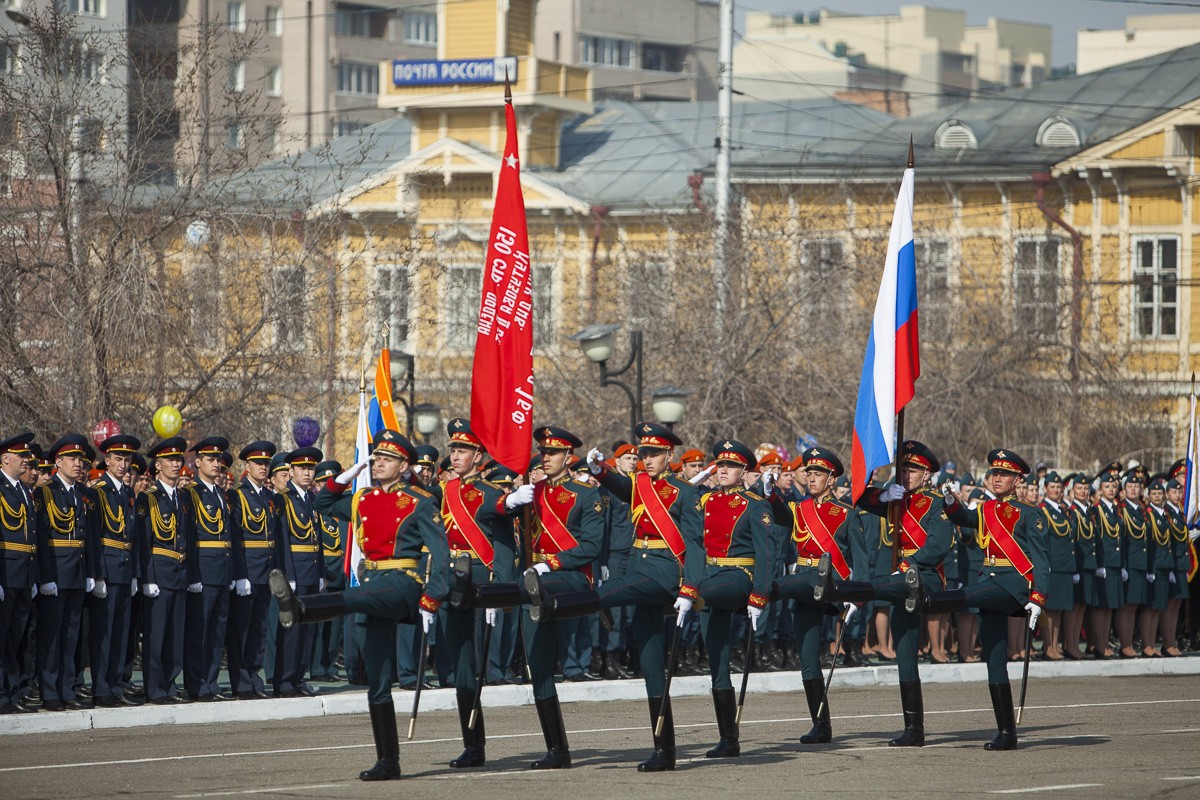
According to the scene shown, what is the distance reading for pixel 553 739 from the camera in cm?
1237

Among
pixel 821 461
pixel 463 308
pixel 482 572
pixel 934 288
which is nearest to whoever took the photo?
pixel 482 572

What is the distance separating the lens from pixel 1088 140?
125 feet

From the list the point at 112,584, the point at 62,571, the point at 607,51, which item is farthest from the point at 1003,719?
the point at 607,51

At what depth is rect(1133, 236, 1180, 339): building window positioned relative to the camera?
36750 mm

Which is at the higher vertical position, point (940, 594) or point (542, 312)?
point (542, 312)

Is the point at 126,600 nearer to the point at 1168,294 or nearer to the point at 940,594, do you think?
the point at 940,594

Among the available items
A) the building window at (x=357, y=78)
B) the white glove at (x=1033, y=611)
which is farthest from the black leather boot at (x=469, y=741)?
the building window at (x=357, y=78)

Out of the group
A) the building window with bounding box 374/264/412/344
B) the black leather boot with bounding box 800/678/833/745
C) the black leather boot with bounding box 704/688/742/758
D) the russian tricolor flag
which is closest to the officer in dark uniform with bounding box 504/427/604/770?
the black leather boot with bounding box 704/688/742/758

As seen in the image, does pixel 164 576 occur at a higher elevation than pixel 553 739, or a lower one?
higher

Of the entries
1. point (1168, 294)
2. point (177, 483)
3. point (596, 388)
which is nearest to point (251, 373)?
point (177, 483)

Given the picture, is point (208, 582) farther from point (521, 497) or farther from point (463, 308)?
point (463, 308)

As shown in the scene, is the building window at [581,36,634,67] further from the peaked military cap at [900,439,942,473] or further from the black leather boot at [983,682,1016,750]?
the black leather boot at [983,682,1016,750]

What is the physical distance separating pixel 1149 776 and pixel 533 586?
398 cm

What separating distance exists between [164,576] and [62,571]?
100 centimetres
